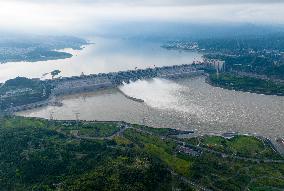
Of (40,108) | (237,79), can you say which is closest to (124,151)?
(40,108)

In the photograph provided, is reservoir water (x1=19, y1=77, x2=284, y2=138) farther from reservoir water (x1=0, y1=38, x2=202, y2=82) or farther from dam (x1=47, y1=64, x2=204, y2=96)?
reservoir water (x1=0, y1=38, x2=202, y2=82)

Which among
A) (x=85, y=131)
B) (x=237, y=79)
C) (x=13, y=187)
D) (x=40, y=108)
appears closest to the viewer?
(x=13, y=187)

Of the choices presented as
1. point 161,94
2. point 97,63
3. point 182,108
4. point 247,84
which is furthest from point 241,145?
point 97,63

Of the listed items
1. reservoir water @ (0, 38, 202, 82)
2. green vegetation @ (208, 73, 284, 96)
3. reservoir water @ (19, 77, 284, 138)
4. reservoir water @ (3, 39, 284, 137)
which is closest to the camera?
reservoir water @ (19, 77, 284, 138)

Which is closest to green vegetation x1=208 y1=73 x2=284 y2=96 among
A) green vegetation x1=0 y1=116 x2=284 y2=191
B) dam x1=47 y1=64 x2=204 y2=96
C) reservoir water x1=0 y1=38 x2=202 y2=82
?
dam x1=47 y1=64 x2=204 y2=96

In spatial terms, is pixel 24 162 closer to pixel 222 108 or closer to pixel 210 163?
pixel 210 163

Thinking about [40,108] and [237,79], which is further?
[237,79]

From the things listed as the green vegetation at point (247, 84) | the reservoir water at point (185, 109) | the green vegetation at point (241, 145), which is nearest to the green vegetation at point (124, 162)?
the green vegetation at point (241, 145)

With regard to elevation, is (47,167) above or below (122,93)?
below
